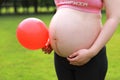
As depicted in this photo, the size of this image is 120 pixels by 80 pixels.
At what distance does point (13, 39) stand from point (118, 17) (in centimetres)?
908

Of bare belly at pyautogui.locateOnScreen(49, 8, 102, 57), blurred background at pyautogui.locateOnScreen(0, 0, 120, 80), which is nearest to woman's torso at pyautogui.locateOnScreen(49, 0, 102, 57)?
bare belly at pyautogui.locateOnScreen(49, 8, 102, 57)

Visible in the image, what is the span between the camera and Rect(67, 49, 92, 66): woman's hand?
8.01ft

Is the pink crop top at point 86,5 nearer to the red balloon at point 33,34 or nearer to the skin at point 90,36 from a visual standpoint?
the skin at point 90,36

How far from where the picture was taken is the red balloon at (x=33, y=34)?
2.76 metres

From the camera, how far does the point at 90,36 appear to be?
251 cm

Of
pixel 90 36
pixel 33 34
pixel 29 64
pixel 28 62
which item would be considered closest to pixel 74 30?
pixel 90 36

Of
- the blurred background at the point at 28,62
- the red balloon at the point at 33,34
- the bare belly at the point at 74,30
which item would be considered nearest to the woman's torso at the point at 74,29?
the bare belly at the point at 74,30

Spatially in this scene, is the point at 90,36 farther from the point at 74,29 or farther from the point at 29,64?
the point at 29,64

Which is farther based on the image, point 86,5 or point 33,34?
point 33,34

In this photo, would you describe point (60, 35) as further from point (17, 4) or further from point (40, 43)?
point (17, 4)

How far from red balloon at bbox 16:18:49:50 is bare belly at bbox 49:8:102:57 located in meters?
0.19

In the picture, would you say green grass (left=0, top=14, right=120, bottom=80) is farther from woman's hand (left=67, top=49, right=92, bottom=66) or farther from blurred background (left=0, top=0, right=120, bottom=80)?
woman's hand (left=67, top=49, right=92, bottom=66)

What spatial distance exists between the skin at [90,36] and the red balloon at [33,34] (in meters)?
0.15

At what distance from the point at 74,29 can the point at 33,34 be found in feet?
1.25
